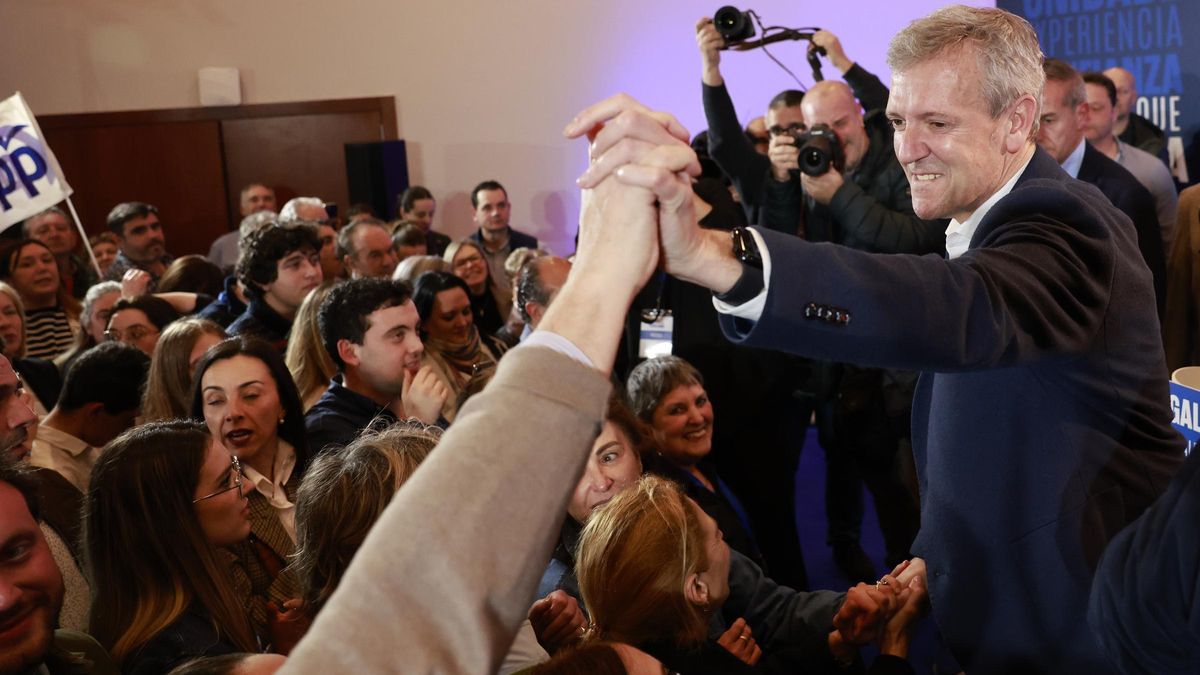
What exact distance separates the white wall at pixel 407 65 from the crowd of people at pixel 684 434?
5296 millimetres

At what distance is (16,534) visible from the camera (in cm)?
167

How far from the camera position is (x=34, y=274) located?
5.40 meters

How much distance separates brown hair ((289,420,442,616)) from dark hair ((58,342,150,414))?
1467 mm

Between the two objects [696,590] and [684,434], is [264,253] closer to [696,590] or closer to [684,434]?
[684,434]

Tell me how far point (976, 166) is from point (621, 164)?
26.8 inches

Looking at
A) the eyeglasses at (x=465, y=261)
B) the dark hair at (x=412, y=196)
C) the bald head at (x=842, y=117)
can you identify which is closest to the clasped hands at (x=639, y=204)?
the bald head at (x=842, y=117)

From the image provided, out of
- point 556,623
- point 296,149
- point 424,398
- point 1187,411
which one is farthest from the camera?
point 296,149

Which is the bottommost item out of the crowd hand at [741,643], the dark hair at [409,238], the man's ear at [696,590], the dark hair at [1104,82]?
the crowd hand at [741,643]

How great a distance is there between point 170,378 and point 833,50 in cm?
302

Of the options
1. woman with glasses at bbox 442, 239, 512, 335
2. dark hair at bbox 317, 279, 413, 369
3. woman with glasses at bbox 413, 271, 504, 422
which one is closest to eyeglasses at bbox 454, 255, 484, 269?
woman with glasses at bbox 442, 239, 512, 335

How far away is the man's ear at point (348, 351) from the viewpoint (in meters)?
3.48

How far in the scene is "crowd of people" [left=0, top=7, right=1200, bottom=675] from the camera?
72 centimetres

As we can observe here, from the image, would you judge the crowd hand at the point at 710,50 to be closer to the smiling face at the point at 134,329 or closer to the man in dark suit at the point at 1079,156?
the man in dark suit at the point at 1079,156

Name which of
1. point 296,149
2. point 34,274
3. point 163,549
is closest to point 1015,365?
point 163,549
